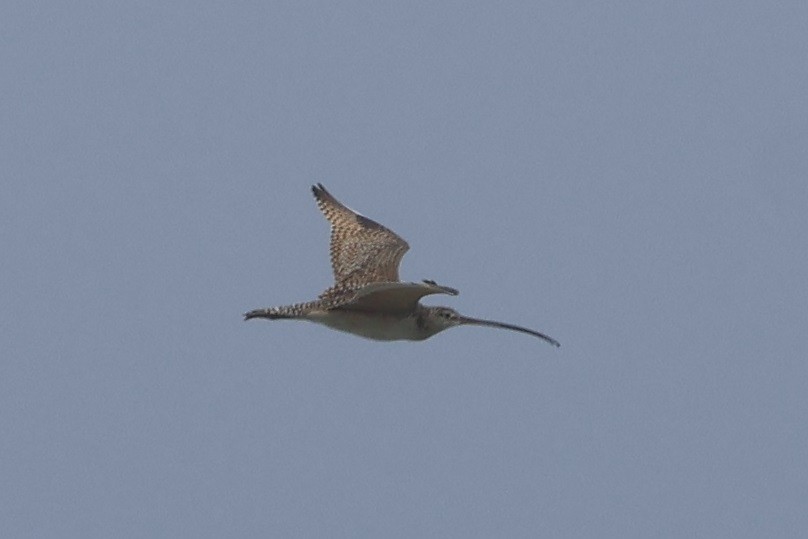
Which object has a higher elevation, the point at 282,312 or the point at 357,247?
the point at 357,247

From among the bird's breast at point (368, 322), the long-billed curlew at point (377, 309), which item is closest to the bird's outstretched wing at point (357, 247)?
the long-billed curlew at point (377, 309)

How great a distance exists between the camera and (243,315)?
2173cm

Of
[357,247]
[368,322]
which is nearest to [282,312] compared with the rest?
[368,322]

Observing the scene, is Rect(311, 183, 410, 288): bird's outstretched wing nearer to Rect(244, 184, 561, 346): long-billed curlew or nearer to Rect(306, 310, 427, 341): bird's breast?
Rect(244, 184, 561, 346): long-billed curlew

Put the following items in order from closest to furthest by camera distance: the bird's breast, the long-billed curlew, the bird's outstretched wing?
1. the long-billed curlew
2. the bird's breast
3. the bird's outstretched wing

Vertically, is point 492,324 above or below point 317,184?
below

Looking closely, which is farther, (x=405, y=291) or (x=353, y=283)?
(x=353, y=283)

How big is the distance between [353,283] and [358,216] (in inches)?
132

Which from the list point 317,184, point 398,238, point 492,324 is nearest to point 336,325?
point 492,324

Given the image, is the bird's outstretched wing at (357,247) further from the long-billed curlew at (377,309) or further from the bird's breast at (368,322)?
the bird's breast at (368,322)

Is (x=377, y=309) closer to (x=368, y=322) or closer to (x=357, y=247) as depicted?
(x=368, y=322)

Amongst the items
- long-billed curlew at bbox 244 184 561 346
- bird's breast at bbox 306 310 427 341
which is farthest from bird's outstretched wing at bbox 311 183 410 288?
bird's breast at bbox 306 310 427 341

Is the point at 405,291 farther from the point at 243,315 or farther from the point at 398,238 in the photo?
the point at 398,238

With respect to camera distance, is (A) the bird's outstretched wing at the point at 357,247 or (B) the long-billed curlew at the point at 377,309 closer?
(B) the long-billed curlew at the point at 377,309
